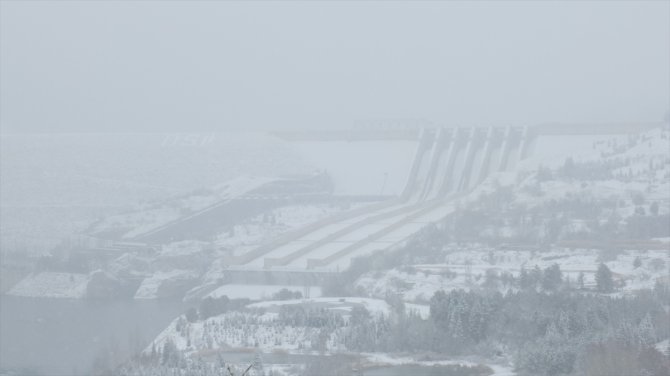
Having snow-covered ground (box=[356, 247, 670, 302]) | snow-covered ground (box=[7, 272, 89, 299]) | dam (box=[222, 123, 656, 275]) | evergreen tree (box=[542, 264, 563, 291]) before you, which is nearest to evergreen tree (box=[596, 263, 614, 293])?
snow-covered ground (box=[356, 247, 670, 302])

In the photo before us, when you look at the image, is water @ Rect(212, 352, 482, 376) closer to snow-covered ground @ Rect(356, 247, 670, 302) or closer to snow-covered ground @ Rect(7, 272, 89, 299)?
snow-covered ground @ Rect(356, 247, 670, 302)

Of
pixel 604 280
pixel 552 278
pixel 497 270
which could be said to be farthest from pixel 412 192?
pixel 604 280

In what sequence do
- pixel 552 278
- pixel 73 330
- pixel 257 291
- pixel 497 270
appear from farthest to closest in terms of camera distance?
pixel 257 291
pixel 497 270
pixel 73 330
pixel 552 278

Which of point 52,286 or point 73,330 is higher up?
point 52,286

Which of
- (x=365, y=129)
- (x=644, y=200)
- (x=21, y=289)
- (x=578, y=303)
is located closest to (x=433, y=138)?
(x=365, y=129)

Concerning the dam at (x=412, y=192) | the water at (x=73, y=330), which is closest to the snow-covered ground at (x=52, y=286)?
the water at (x=73, y=330)

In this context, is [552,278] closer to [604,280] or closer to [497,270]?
A: [604,280]

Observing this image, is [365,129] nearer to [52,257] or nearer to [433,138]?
[433,138]

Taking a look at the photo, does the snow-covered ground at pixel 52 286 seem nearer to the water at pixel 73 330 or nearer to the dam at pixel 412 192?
the water at pixel 73 330
